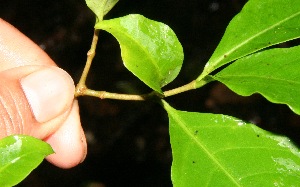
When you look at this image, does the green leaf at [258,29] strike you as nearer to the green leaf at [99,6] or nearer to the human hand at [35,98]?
the green leaf at [99,6]

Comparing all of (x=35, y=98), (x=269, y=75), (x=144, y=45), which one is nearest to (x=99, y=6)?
(x=144, y=45)

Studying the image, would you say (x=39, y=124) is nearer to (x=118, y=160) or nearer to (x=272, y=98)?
(x=272, y=98)

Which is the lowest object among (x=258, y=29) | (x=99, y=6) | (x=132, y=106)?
(x=132, y=106)

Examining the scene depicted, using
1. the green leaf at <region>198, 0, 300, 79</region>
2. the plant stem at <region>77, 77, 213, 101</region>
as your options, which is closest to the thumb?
the plant stem at <region>77, 77, 213, 101</region>

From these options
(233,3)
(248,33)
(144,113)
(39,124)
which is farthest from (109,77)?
(248,33)

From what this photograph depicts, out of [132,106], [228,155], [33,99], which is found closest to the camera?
[228,155]

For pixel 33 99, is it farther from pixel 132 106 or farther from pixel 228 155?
pixel 132 106
